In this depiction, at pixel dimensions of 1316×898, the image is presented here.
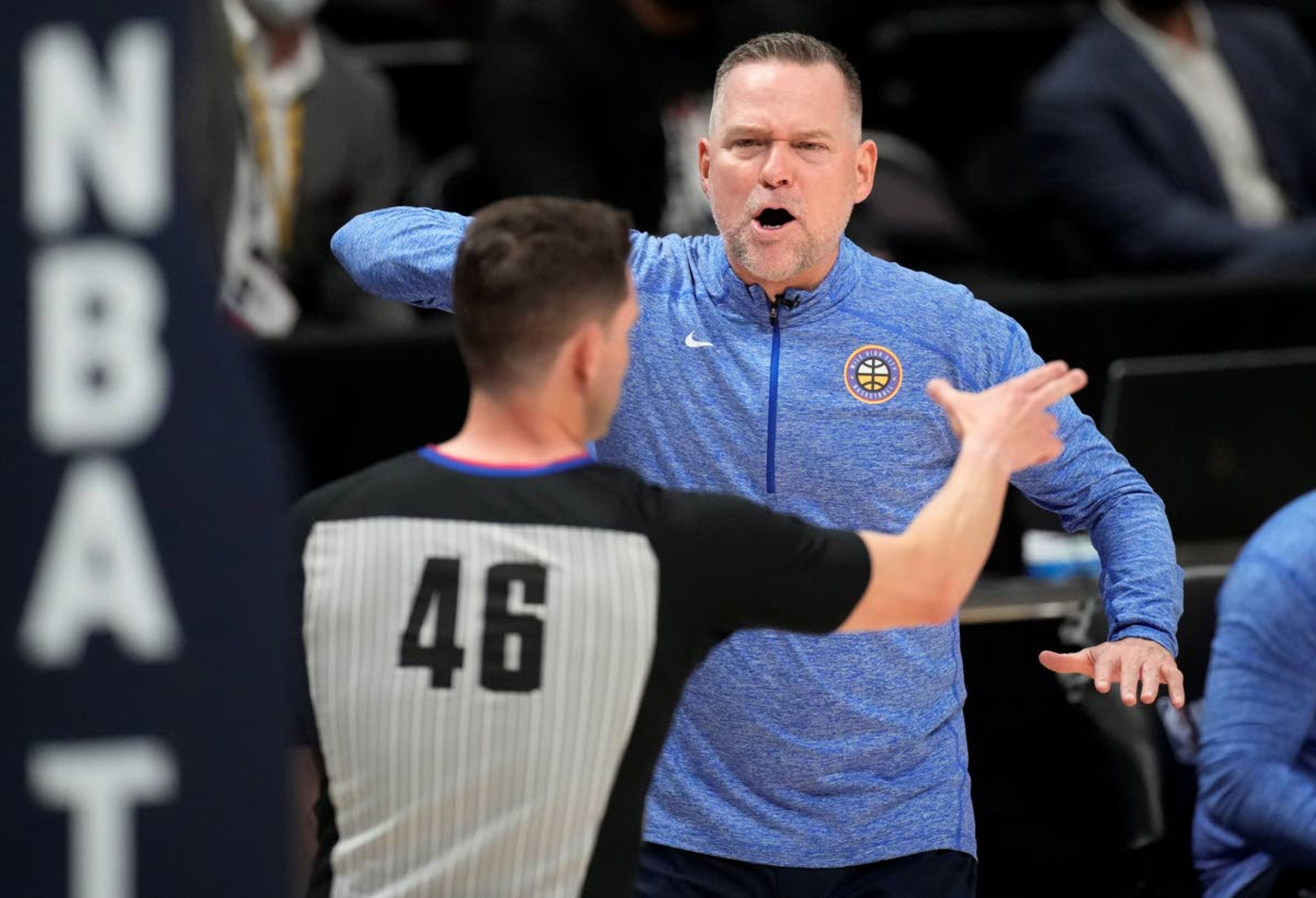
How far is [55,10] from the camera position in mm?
1258

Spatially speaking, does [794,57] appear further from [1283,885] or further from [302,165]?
[302,165]

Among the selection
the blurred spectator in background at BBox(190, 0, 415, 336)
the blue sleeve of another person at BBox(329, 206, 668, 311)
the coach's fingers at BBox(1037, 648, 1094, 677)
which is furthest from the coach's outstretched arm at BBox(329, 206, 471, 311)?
the blurred spectator in background at BBox(190, 0, 415, 336)

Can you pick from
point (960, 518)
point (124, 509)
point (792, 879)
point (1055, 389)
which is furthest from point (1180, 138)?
point (124, 509)

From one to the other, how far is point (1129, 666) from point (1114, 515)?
259 mm

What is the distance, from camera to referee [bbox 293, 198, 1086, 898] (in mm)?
2209

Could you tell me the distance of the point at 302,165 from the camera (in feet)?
17.8

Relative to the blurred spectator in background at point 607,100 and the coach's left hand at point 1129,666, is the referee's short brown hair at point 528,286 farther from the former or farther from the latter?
the blurred spectator in background at point 607,100

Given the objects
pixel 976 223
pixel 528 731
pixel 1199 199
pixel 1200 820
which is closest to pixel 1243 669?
pixel 1200 820

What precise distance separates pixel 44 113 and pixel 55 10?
0.21 feet

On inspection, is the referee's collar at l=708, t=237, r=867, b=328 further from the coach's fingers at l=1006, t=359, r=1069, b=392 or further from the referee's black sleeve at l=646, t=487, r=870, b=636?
the referee's black sleeve at l=646, t=487, r=870, b=636

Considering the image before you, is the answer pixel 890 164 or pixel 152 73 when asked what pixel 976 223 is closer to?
pixel 890 164

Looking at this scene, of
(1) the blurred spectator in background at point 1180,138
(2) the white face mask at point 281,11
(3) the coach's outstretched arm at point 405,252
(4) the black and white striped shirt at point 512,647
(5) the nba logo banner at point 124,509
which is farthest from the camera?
(1) the blurred spectator in background at point 1180,138

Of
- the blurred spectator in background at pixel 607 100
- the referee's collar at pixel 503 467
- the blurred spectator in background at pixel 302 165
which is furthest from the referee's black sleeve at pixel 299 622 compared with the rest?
the blurred spectator in background at pixel 607 100

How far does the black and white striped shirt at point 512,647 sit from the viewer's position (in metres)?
2.21
